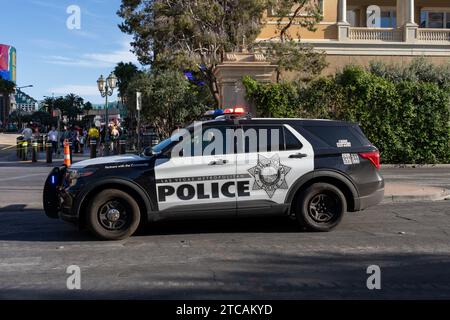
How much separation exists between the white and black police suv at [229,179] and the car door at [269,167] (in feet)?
0.05

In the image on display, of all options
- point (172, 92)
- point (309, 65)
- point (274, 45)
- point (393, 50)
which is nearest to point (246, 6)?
point (274, 45)

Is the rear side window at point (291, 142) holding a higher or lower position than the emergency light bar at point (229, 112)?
lower

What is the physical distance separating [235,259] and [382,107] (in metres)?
15.8

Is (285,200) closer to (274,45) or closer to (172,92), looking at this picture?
(274,45)

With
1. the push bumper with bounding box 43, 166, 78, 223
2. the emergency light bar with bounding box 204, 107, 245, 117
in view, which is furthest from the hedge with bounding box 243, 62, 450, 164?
the push bumper with bounding box 43, 166, 78, 223

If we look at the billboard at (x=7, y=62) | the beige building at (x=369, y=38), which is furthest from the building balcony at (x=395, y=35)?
the billboard at (x=7, y=62)

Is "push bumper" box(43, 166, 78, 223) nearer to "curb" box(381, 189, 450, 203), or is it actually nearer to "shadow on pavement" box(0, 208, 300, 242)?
"shadow on pavement" box(0, 208, 300, 242)

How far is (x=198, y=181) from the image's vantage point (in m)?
7.56

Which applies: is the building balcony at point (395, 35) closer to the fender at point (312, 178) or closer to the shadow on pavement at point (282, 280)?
the fender at point (312, 178)

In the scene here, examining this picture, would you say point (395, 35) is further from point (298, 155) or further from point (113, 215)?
point (113, 215)

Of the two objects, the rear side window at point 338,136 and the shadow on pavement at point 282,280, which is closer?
the shadow on pavement at point 282,280

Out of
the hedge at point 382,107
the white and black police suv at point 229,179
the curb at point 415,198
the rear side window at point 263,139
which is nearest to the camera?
the white and black police suv at point 229,179

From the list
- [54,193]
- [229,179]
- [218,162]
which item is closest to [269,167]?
[229,179]

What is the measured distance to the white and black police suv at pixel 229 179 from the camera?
24.4 feet
